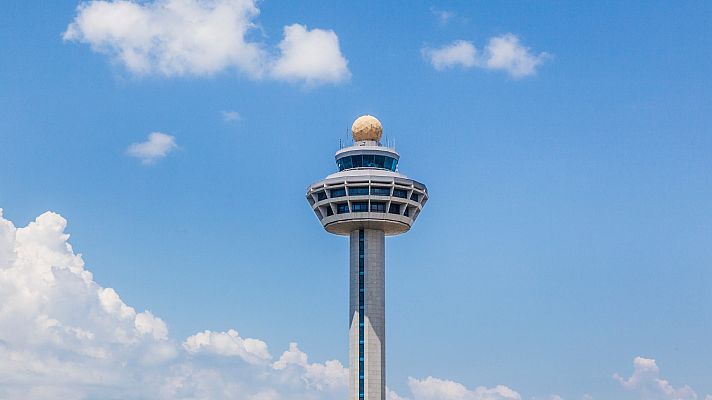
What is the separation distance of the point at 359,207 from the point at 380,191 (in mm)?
3878

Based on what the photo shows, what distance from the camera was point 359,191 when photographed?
188 metres

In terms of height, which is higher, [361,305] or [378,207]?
[378,207]

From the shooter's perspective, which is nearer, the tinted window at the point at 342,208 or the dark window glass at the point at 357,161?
the tinted window at the point at 342,208

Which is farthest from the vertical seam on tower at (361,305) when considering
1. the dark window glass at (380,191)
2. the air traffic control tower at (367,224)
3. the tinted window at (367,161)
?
the tinted window at (367,161)

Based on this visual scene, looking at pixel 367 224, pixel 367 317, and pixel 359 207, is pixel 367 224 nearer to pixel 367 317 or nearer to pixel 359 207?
pixel 359 207

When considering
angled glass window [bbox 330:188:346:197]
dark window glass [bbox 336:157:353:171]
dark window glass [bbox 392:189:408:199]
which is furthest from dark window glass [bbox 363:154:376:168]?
angled glass window [bbox 330:188:346:197]

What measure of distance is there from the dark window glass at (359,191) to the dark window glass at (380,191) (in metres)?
1.11

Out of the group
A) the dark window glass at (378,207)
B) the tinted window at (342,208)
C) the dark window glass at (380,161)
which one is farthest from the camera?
the dark window glass at (380,161)

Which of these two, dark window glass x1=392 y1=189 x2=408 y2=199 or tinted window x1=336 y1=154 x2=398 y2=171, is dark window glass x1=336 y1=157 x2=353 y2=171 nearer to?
tinted window x1=336 y1=154 x2=398 y2=171

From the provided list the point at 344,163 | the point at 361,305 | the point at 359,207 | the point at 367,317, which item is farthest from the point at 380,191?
the point at 367,317

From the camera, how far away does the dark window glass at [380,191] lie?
7402 inches

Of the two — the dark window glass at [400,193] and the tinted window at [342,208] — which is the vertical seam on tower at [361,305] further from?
the dark window glass at [400,193]

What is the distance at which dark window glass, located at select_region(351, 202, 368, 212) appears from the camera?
188000 millimetres

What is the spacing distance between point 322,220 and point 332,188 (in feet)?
19.0
